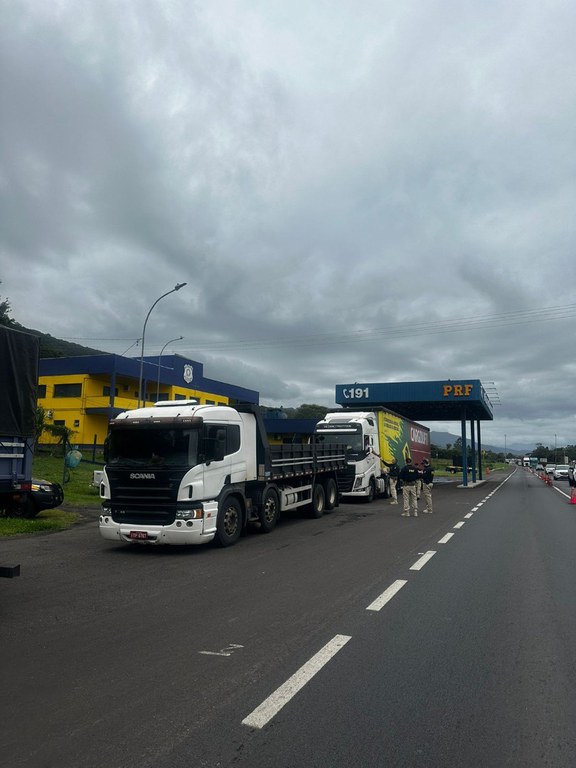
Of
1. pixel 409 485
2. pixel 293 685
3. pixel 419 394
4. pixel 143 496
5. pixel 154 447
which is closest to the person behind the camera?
pixel 293 685

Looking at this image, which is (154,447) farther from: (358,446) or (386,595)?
(358,446)

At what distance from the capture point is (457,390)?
37.0 m

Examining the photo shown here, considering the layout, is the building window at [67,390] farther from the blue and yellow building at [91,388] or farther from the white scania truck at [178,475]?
the white scania truck at [178,475]

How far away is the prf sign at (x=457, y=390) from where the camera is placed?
3681 centimetres

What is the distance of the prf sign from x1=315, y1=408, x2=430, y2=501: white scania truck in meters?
12.6

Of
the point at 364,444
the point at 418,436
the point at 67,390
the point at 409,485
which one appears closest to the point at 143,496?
the point at 409,485

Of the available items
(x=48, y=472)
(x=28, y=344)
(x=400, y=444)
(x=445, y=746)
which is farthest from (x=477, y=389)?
(x=445, y=746)

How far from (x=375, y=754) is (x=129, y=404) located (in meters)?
45.1

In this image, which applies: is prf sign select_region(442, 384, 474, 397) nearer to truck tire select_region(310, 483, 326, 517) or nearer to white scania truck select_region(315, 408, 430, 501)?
white scania truck select_region(315, 408, 430, 501)

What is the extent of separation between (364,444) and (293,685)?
1777 centimetres

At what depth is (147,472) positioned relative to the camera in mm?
9758

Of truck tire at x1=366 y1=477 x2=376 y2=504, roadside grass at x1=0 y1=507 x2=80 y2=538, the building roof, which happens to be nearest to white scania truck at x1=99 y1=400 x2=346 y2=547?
roadside grass at x1=0 y1=507 x2=80 y2=538

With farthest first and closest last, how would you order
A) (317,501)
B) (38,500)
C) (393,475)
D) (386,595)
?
(393,475) → (317,501) → (38,500) → (386,595)

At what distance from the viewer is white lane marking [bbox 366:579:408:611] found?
20.3 ft
